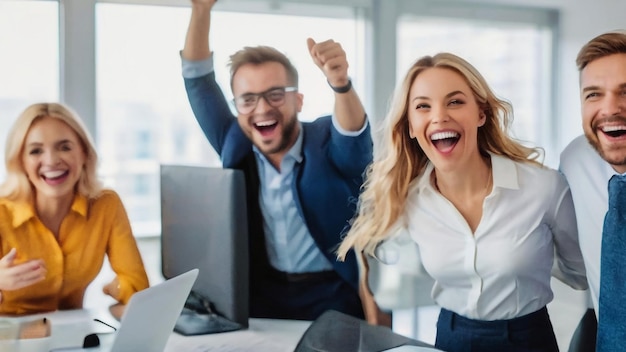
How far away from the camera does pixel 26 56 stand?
6.56 feet

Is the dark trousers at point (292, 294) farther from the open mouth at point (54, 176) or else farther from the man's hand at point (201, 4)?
the man's hand at point (201, 4)

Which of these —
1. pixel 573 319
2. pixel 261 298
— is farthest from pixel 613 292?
pixel 261 298

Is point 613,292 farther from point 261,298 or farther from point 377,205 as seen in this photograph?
point 261,298

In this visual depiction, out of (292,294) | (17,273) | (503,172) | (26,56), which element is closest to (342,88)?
(503,172)

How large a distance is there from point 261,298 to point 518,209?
79cm

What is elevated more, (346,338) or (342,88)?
(342,88)

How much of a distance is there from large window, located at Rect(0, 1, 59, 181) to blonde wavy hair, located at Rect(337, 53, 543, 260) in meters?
0.90

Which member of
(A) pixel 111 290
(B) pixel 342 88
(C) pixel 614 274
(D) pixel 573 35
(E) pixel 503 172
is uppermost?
(D) pixel 573 35

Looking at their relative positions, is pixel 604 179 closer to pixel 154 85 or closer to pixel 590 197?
pixel 590 197

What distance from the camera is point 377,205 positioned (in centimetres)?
209

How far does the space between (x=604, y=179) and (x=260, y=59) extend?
38.5 inches

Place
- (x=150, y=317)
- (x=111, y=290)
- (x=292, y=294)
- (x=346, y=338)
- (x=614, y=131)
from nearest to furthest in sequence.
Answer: (x=150, y=317) → (x=614, y=131) → (x=346, y=338) → (x=111, y=290) → (x=292, y=294)

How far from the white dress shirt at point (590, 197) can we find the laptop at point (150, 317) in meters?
0.96

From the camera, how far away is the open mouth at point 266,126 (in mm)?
2135
